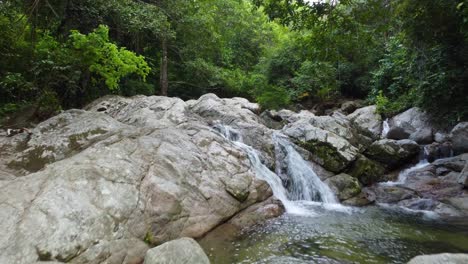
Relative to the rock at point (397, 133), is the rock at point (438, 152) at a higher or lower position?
lower

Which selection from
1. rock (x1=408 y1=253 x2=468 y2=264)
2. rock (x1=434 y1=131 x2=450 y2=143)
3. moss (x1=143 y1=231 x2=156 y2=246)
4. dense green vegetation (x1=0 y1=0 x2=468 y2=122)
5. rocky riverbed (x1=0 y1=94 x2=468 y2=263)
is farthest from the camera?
rock (x1=434 y1=131 x2=450 y2=143)

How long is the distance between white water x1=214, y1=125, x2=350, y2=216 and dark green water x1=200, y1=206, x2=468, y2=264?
983mm

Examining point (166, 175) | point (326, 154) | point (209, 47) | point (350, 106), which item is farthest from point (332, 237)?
point (350, 106)

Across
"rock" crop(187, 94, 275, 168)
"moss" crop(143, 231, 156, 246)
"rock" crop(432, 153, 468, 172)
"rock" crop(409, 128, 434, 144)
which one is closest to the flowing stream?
"moss" crop(143, 231, 156, 246)

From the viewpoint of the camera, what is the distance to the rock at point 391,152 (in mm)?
11531

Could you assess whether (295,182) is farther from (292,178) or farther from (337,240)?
(337,240)

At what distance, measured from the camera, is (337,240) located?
575cm

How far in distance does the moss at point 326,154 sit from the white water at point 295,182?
1.91 feet

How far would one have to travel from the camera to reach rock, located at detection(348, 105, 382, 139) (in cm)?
1509

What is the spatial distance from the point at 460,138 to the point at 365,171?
3827 mm

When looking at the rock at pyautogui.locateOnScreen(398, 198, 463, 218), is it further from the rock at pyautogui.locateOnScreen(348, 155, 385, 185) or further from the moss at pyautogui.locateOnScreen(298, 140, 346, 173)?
the moss at pyautogui.locateOnScreen(298, 140, 346, 173)

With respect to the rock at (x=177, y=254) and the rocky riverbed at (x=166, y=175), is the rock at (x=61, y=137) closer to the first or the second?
the rocky riverbed at (x=166, y=175)

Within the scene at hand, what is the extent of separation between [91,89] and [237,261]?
1044 centimetres

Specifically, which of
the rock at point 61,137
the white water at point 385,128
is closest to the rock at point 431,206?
the white water at point 385,128
